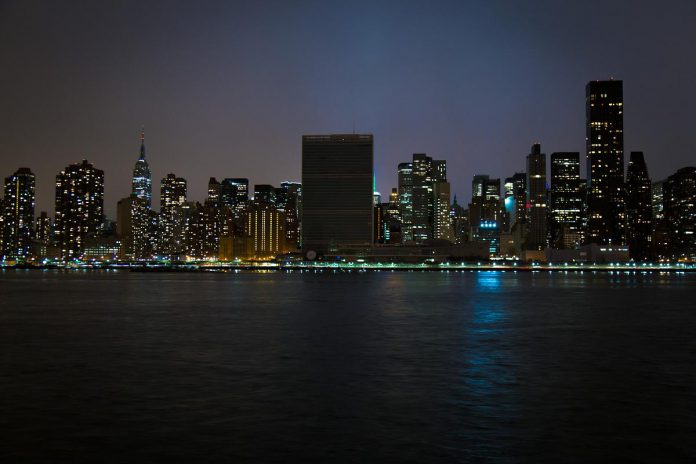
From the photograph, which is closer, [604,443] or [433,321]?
[604,443]

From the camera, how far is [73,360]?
3584 cm

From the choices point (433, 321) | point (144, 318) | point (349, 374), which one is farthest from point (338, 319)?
point (349, 374)

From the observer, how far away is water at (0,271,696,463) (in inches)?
766

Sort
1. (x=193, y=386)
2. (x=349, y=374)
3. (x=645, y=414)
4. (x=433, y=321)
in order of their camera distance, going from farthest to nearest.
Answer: (x=433, y=321) < (x=349, y=374) < (x=193, y=386) < (x=645, y=414)

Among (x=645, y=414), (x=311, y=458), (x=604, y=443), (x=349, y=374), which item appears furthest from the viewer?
(x=349, y=374)

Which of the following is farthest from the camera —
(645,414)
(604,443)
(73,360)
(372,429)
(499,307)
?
(499,307)

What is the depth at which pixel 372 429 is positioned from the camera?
21391 millimetres

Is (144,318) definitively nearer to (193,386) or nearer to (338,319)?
(338,319)

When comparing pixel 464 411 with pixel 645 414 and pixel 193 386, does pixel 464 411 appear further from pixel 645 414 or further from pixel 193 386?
pixel 193 386

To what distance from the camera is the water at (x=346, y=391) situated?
19469mm

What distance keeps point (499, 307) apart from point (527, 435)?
5593cm

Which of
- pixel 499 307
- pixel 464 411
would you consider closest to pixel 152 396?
pixel 464 411

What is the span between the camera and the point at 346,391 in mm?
27734

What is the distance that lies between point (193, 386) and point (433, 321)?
32794 mm
